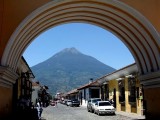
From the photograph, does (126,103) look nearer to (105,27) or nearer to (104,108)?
(104,108)

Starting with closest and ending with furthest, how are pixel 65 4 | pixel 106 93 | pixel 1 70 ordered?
pixel 1 70 < pixel 65 4 < pixel 106 93

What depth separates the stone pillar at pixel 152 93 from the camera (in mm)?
11059

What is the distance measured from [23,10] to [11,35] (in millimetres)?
884

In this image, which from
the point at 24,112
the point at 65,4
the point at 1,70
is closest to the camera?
the point at 1,70

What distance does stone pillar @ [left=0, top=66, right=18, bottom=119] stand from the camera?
9.63 meters

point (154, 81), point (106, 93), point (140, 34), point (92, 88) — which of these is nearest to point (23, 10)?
point (140, 34)

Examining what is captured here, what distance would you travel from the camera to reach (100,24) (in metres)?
13.0

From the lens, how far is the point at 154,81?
1108cm

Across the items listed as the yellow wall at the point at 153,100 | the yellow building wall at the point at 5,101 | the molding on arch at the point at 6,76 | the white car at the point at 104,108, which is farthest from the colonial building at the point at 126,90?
the molding on arch at the point at 6,76

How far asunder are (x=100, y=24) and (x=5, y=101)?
196 inches

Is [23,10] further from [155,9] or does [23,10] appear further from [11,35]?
[155,9]

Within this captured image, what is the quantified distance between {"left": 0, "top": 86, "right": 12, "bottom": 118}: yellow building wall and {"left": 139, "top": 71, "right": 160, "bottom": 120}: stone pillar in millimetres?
5057

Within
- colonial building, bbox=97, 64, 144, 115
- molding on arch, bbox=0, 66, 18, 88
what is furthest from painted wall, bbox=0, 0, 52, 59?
colonial building, bbox=97, 64, 144, 115

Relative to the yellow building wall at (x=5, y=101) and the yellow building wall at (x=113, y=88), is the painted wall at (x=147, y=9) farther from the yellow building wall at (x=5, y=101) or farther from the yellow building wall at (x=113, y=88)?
the yellow building wall at (x=113, y=88)
